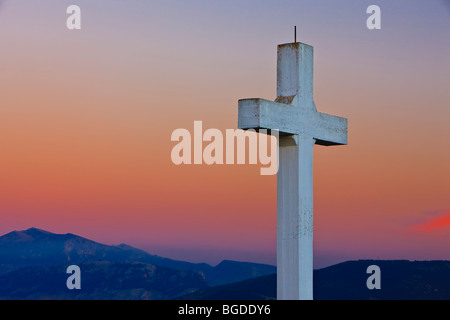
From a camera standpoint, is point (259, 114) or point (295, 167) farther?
point (295, 167)

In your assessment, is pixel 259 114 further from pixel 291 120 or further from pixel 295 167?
pixel 295 167

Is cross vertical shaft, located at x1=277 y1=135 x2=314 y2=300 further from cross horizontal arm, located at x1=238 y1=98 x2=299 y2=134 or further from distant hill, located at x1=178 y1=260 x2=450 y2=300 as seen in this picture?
distant hill, located at x1=178 y1=260 x2=450 y2=300

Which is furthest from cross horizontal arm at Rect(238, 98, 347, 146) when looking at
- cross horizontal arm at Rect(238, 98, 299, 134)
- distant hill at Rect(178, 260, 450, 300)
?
distant hill at Rect(178, 260, 450, 300)

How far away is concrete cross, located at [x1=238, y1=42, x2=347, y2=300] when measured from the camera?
15.9m

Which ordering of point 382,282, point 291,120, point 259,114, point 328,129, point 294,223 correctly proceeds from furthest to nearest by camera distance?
point 382,282 < point 328,129 < point 291,120 < point 294,223 < point 259,114

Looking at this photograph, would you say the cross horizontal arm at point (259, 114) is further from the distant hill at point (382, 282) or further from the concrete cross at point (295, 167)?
the distant hill at point (382, 282)

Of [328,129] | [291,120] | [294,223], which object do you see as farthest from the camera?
[328,129]

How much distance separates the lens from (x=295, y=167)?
16.1 metres

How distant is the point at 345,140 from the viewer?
17859mm

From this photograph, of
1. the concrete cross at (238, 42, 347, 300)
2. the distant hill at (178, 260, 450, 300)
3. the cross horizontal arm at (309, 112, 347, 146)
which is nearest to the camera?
the concrete cross at (238, 42, 347, 300)

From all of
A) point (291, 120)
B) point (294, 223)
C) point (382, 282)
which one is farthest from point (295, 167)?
point (382, 282)
